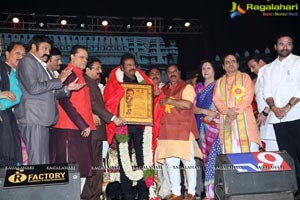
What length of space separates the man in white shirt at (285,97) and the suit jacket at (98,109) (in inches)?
78.8

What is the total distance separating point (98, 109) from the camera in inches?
184

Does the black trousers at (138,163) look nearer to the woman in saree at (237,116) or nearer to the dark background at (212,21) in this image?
the woman in saree at (237,116)

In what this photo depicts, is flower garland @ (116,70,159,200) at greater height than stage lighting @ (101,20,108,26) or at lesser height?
lesser

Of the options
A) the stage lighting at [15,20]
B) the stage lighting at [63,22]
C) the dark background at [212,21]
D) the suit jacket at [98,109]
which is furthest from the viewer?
the dark background at [212,21]

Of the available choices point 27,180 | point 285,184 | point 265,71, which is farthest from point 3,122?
point 265,71

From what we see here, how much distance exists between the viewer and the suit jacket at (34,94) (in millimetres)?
3695

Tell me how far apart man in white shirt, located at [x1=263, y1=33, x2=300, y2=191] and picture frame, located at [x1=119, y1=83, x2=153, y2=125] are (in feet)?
4.83

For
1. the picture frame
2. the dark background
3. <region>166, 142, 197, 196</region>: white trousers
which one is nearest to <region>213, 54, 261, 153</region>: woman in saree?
<region>166, 142, 197, 196</region>: white trousers

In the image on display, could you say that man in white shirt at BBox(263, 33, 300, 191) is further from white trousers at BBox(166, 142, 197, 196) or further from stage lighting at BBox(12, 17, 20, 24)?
stage lighting at BBox(12, 17, 20, 24)

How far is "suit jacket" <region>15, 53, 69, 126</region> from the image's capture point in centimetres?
370

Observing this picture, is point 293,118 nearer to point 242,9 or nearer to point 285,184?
point 285,184

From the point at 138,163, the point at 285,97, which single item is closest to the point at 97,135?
the point at 138,163

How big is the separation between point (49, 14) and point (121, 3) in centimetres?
205

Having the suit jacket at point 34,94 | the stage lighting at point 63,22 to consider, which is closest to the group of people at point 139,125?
the suit jacket at point 34,94
